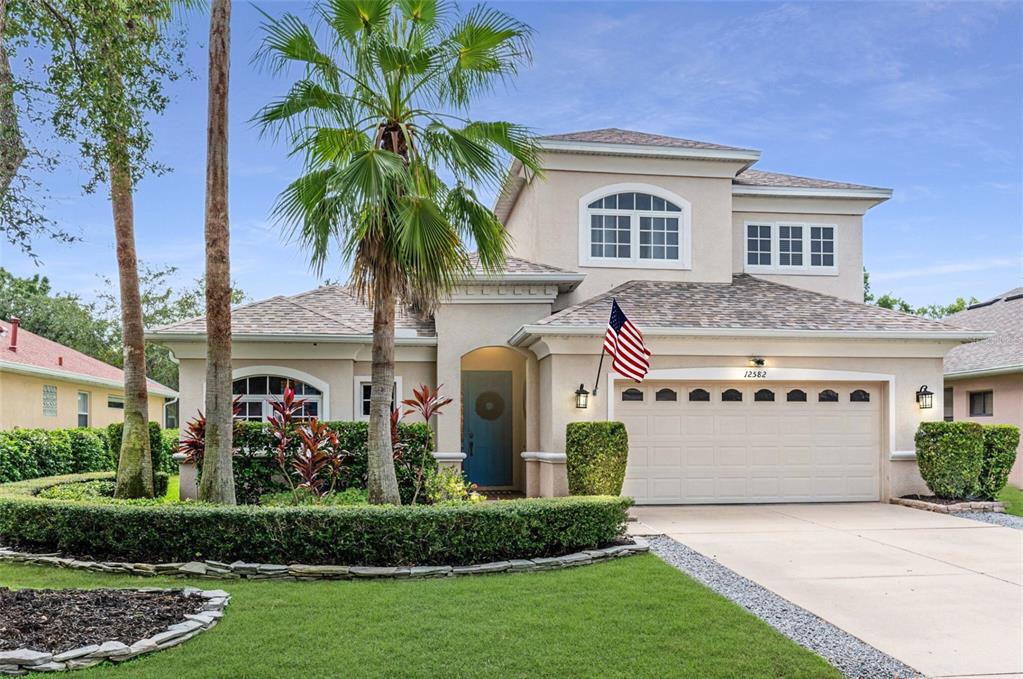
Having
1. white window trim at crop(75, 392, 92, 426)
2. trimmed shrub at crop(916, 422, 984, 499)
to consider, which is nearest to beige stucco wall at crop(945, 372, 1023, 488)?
trimmed shrub at crop(916, 422, 984, 499)

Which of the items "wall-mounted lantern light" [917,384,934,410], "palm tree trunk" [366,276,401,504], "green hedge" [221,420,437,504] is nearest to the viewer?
"palm tree trunk" [366,276,401,504]

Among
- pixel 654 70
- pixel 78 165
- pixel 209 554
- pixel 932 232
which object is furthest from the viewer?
pixel 932 232

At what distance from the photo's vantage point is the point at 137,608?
6566 mm

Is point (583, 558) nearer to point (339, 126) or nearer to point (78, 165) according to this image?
point (339, 126)

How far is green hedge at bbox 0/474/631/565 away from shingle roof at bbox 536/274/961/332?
4910 mm

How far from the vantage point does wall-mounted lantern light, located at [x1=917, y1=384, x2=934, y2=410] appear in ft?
45.0

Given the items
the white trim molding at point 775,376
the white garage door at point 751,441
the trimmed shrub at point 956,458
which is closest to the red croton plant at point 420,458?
the white trim molding at point 775,376

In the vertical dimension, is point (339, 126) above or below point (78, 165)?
above

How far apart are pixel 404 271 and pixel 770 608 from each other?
5727 millimetres

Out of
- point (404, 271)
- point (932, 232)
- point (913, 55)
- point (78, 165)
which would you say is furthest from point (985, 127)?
point (78, 165)

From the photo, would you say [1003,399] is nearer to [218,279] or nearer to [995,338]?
[995,338]

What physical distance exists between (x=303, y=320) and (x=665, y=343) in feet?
22.9

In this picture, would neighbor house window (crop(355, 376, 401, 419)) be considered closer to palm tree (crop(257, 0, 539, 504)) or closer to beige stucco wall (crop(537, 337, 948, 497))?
beige stucco wall (crop(537, 337, 948, 497))

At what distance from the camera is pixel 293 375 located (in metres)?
14.1
